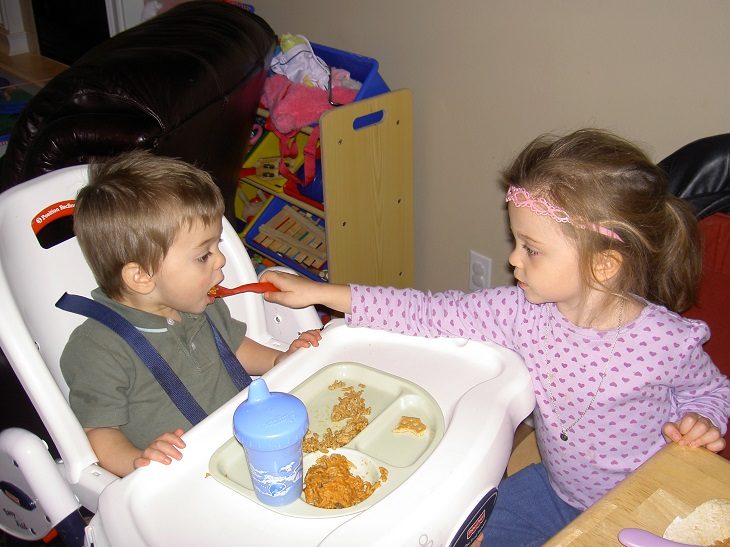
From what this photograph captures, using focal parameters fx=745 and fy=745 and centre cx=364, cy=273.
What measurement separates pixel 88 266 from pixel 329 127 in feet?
2.83

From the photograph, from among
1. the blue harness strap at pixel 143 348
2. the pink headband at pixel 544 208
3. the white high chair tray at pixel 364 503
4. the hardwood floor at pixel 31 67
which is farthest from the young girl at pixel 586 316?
the hardwood floor at pixel 31 67

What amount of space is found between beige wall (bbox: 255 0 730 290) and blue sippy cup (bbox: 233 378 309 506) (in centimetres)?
111

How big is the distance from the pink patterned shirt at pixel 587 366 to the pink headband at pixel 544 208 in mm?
159

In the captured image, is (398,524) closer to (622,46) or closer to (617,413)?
(617,413)

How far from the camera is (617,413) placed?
3.64ft

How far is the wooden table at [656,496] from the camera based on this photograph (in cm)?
74

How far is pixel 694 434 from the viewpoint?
896 mm

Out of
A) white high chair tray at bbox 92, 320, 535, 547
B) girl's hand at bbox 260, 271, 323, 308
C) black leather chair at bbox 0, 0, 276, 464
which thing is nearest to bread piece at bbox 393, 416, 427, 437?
white high chair tray at bbox 92, 320, 535, 547

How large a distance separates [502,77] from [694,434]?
3.80ft

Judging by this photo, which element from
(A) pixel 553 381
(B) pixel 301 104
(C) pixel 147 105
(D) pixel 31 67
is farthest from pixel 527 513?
(D) pixel 31 67

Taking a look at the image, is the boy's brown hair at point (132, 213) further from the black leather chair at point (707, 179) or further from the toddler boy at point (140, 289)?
the black leather chair at point (707, 179)

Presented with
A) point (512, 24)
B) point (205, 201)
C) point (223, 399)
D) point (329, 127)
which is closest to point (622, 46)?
point (512, 24)

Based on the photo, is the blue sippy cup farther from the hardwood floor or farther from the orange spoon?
the hardwood floor

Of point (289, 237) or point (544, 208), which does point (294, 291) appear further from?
point (289, 237)
